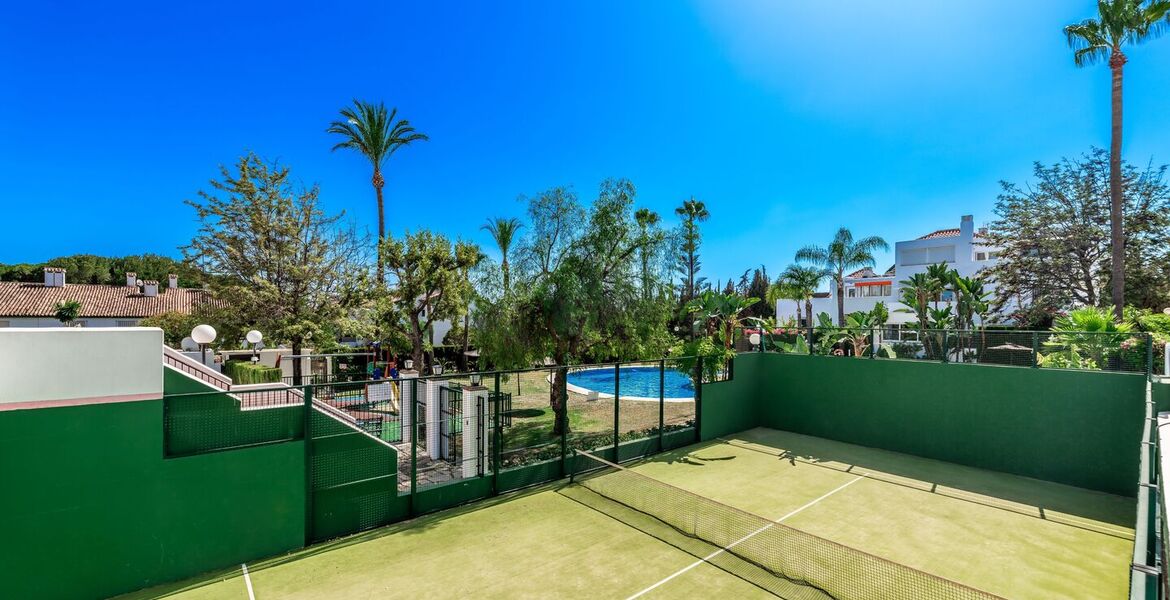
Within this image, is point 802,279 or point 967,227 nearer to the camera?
point 802,279

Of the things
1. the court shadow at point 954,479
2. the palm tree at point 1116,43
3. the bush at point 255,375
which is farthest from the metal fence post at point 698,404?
the palm tree at point 1116,43

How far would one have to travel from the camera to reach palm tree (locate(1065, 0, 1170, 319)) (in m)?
15.8

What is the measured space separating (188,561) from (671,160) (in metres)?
25.1

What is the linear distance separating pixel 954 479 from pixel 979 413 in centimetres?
187

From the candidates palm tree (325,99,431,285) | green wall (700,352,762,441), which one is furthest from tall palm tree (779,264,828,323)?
palm tree (325,99,431,285)

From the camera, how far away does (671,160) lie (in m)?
26.5

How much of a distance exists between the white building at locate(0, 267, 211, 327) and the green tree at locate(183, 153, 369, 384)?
21.4 meters

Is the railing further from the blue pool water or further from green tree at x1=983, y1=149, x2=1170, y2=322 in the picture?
green tree at x1=983, y1=149, x2=1170, y2=322

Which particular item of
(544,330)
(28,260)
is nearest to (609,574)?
(544,330)

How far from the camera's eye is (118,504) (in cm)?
555

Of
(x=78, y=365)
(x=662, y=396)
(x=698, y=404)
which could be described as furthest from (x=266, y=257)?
(x=698, y=404)

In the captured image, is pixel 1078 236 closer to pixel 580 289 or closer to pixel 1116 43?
pixel 1116 43

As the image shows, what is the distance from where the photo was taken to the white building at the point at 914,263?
126 ft

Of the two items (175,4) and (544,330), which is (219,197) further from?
(544,330)
